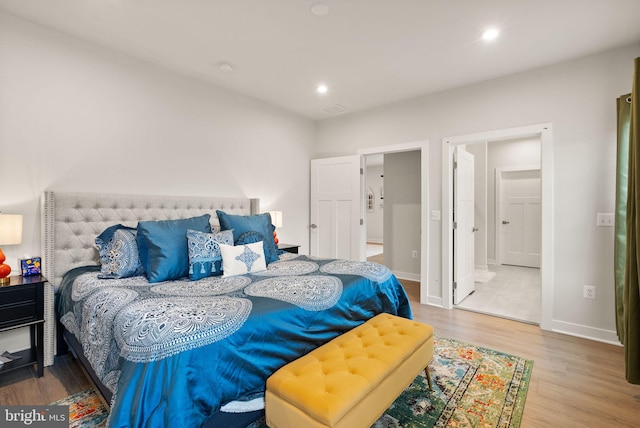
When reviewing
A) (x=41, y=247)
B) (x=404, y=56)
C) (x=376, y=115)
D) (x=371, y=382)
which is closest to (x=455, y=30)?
(x=404, y=56)

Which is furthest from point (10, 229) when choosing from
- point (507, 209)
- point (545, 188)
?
point (507, 209)

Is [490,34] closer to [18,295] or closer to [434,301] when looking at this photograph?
[434,301]

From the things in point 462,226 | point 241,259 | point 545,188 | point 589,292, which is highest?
point 545,188

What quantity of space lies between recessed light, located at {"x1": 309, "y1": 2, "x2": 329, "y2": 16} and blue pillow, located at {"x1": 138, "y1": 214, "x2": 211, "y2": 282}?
200 centimetres

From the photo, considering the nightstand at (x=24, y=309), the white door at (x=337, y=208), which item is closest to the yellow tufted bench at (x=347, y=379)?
the nightstand at (x=24, y=309)

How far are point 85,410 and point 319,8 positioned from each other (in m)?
3.07

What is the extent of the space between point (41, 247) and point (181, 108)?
6.03 ft

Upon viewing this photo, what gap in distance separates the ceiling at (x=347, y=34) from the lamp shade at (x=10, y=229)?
155 centimetres

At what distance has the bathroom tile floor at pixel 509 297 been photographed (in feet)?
11.7

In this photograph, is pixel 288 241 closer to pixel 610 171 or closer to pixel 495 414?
pixel 495 414

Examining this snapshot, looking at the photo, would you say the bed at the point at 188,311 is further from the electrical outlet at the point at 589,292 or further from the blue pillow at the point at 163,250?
the electrical outlet at the point at 589,292

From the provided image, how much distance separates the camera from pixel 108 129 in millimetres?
2840

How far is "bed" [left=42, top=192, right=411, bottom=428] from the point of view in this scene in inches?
48.9

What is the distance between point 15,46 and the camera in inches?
92.9
